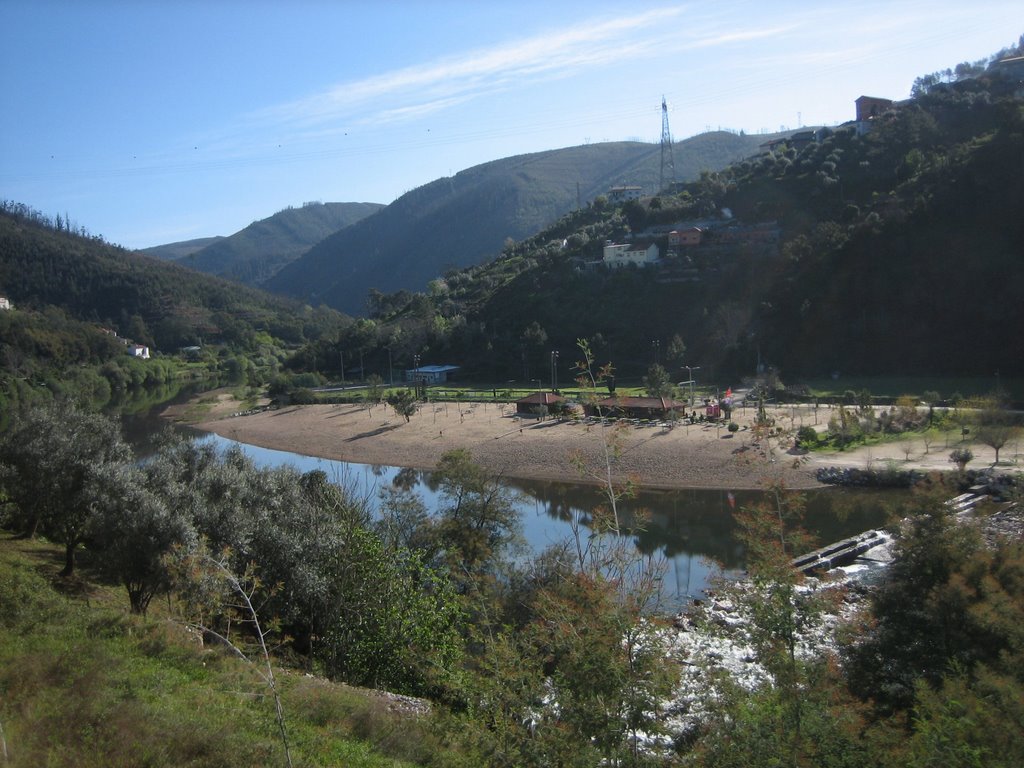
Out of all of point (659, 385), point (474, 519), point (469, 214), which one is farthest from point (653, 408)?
point (469, 214)

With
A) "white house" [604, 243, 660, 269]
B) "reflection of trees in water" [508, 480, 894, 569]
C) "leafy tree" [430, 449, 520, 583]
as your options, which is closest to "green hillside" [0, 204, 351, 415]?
"white house" [604, 243, 660, 269]

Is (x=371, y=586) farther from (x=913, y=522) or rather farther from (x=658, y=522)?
(x=658, y=522)

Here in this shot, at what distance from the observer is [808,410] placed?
33594mm

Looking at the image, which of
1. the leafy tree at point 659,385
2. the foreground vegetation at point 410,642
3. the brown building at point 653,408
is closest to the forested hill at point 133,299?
the leafy tree at point 659,385

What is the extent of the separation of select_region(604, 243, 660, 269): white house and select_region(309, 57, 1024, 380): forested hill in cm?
105

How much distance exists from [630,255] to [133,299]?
67.2 meters

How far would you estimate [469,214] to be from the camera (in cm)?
14200

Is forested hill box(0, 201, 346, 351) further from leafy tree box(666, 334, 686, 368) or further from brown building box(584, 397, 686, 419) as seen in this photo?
brown building box(584, 397, 686, 419)

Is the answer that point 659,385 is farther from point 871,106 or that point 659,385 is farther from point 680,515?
point 871,106

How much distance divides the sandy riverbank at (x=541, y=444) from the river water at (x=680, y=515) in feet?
3.39

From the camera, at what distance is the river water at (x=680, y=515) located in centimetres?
1938

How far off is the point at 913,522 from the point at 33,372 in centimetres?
5607

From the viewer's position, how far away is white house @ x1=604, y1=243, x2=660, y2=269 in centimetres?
5791

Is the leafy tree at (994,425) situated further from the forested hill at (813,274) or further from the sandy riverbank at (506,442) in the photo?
the forested hill at (813,274)
